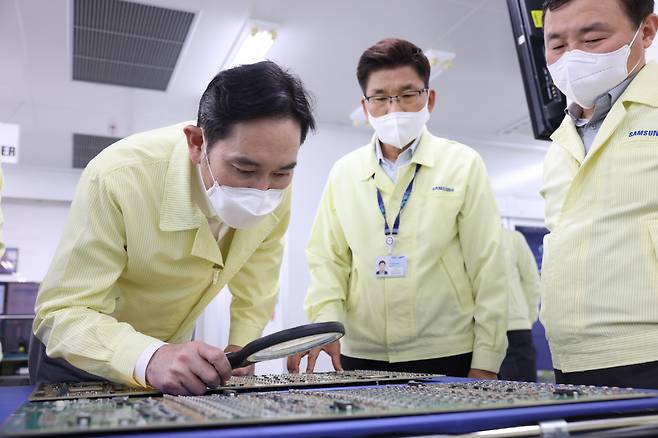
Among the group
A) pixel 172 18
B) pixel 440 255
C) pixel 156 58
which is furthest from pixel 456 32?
pixel 440 255

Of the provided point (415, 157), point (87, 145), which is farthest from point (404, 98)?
point (87, 145)

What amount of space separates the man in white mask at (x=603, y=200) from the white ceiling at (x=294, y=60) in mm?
2359

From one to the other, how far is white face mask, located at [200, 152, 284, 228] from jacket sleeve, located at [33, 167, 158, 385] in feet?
0.71

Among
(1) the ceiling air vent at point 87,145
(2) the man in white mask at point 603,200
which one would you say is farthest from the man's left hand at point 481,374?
(1) the ceiling air vent at point 87,145

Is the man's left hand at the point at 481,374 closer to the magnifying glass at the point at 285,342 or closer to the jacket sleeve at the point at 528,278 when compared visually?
the magnifying glass at the point at 285,342

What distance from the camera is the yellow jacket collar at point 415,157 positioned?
1.76m

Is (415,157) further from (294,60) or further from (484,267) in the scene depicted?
(294,60)

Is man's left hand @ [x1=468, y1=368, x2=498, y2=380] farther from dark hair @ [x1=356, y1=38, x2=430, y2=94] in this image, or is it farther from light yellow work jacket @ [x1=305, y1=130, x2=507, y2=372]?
dark hair @ [x1=356, y1=38, x2=430, y2=94]

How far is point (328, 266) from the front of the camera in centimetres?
180

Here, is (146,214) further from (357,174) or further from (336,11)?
(336,11)

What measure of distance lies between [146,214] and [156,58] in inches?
128

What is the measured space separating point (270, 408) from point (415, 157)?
1255 mm

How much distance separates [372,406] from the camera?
65 centimetres

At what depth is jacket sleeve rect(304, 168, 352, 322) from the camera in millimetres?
1722
